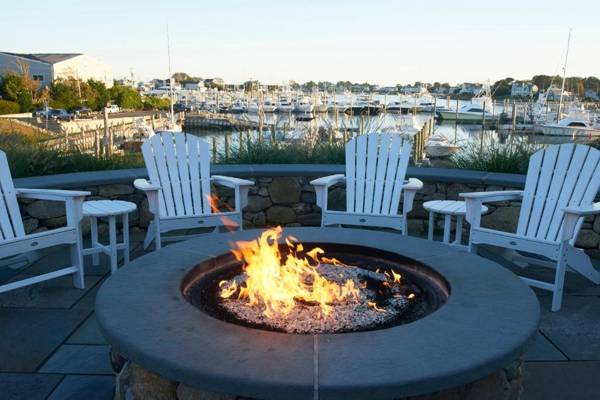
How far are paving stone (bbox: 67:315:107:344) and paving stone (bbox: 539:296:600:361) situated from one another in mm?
2431

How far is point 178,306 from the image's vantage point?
196 cm

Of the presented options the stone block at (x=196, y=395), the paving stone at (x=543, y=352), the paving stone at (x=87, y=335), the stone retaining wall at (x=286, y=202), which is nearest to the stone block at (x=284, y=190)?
the stone retaining wall at (x=286, y=202)

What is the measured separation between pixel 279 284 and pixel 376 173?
7.44 ft

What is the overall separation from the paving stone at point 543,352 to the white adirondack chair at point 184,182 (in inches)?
90.3

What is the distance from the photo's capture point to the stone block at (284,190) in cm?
486

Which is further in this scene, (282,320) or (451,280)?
(451,280)

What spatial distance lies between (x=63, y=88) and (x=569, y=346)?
40327mm

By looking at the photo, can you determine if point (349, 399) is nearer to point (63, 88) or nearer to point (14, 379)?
point (14, 379)

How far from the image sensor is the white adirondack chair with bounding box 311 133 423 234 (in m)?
3.96

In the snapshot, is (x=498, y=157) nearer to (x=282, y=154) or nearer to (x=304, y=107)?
(x=282, y=154)

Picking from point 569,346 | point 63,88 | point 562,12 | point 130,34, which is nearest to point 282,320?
point 569,346

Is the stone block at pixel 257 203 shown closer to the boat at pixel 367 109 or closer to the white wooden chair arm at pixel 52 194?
the white wooden chair arm at pixel 52 194

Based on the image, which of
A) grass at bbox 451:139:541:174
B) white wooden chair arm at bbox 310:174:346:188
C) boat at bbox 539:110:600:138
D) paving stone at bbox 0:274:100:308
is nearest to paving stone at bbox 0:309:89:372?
paving stone at bbox 0:274:100:308

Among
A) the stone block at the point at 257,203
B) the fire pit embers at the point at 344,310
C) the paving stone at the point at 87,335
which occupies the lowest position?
the paving stone at the point at 87,335
